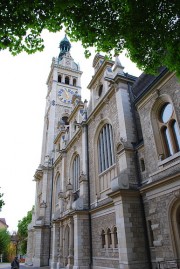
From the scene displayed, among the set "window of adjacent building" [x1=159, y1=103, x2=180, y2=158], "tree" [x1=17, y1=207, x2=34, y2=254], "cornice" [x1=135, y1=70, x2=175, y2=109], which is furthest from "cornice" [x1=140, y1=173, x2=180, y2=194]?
"tree" [x1=17, y1=207, x2=34, y2=254]

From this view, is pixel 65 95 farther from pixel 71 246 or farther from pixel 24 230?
pixel 24 230

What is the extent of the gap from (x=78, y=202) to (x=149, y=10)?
14.6 meters

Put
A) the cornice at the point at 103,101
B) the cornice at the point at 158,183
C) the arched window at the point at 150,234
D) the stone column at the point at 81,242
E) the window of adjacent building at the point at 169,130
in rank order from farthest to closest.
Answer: the cornice at the point at 103,101, the stone column at the point at 81,242, the arched window at the point at 150,234, the window of adjacent building at the point at 169,130, the cornice at the point at 158,183

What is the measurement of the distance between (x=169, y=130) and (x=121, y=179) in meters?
3.66

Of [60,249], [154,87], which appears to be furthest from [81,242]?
[154,87]

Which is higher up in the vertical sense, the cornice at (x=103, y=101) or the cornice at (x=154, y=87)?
the cornice at (x=103, y=101)

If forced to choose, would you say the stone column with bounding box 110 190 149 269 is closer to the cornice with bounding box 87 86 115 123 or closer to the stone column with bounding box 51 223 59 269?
the cornice with bounding box 87 86 115 123

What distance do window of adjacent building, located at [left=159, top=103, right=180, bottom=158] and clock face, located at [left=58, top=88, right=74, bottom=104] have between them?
94.4 ft

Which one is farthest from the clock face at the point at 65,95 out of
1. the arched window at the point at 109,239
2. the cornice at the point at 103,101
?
the arched window at the point at 109,239

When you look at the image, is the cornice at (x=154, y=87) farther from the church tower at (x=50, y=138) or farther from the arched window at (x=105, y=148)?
the church tower at (x=50, y=138)

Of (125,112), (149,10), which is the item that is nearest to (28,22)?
(149,10)

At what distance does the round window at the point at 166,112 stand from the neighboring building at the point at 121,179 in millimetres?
51

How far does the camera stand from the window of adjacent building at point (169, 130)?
11078 millimetres

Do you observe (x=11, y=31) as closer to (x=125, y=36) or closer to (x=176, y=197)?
(x=125, y=36)
